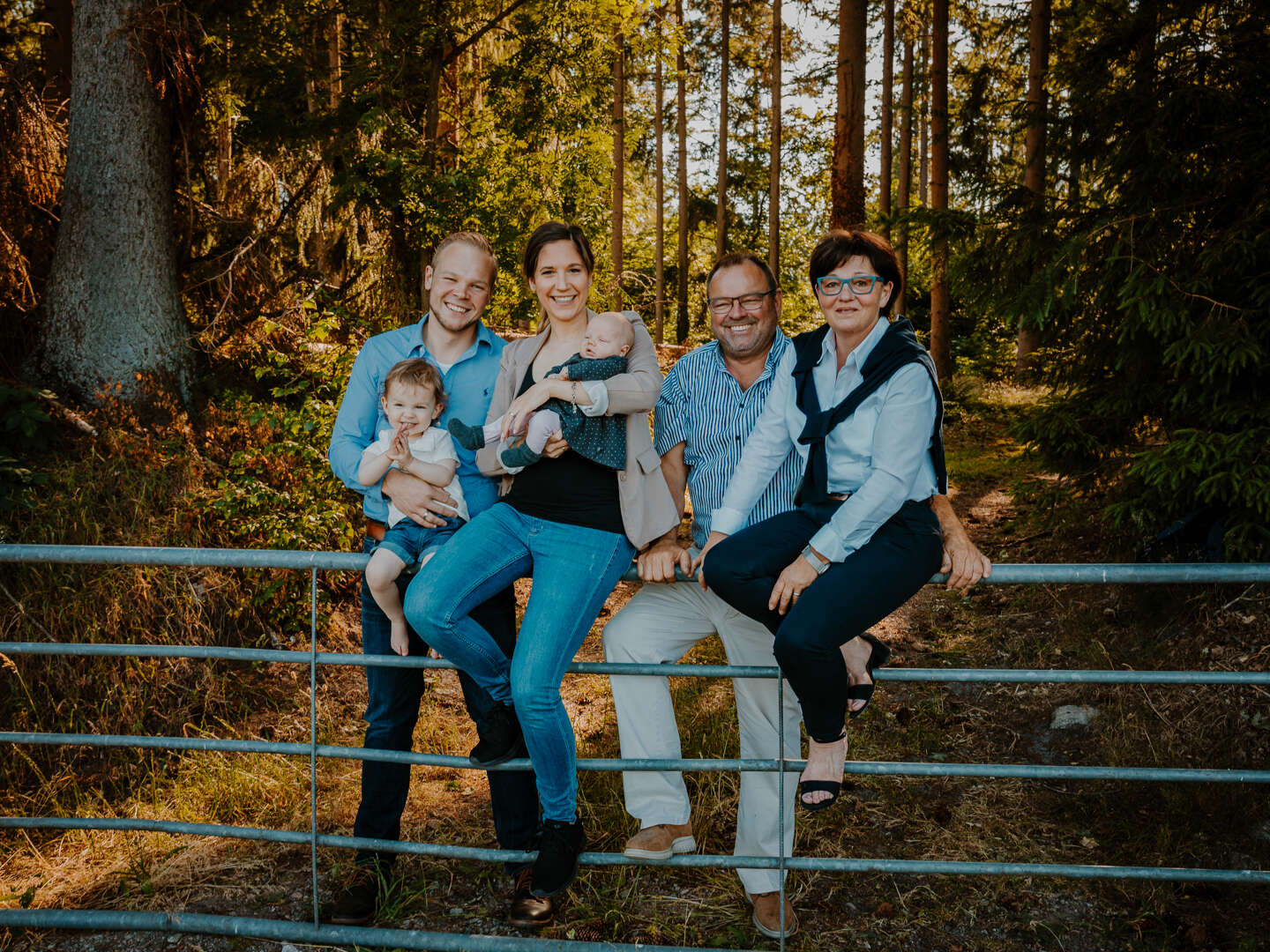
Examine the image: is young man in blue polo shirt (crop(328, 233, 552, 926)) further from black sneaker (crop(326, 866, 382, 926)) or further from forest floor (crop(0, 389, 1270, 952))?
forest floor (crop(0, 389, 1270, 952))

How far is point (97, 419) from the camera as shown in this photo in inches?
259

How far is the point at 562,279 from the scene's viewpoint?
3.26 meters

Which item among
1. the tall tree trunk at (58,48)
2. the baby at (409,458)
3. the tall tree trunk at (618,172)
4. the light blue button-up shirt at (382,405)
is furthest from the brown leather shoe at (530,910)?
the tall tree trunk at (618,172)

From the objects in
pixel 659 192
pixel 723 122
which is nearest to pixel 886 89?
pixel 723 122

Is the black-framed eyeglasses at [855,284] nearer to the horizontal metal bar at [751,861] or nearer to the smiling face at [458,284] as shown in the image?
the smiling face at [458,284]

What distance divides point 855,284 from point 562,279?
102 cm

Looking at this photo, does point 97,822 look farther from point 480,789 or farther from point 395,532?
point 480,789

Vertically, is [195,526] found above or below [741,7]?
below

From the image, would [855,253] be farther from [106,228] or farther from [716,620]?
[106,228]

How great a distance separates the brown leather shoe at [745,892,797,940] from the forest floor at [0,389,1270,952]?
0.06m

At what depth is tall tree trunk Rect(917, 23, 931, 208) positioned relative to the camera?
53.7 feet

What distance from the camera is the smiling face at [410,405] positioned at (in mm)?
A: 3186

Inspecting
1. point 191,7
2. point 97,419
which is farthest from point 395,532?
point 191,7

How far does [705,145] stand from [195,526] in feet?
72.8
